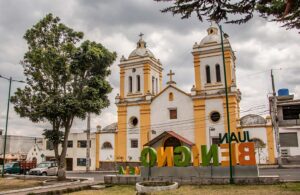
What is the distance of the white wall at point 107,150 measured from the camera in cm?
3916

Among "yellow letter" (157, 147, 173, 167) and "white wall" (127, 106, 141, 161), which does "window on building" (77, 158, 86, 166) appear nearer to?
"white wall" (127, 106, 141, 161)

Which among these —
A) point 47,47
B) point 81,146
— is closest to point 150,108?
point 81,146

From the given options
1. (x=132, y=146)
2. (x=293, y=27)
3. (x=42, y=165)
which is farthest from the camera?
(x=132, y=146)

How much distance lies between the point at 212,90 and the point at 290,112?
11534mm

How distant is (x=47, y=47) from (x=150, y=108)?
15.7 meters

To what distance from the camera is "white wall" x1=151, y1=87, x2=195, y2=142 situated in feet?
116

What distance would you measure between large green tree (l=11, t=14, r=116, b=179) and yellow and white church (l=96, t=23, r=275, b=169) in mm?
11771

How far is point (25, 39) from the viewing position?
2642cm

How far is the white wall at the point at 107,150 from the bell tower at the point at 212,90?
10.9 metres

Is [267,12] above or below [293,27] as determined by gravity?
above

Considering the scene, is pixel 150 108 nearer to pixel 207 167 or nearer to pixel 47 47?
pixel 47 47

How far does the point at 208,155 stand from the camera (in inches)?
780

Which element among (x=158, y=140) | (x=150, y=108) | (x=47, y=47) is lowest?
(x=158, y=140)

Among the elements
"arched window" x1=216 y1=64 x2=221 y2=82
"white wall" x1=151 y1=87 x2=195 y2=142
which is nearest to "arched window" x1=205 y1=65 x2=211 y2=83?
"arched window" x1=216 y1=64 x2=221 y2=82
